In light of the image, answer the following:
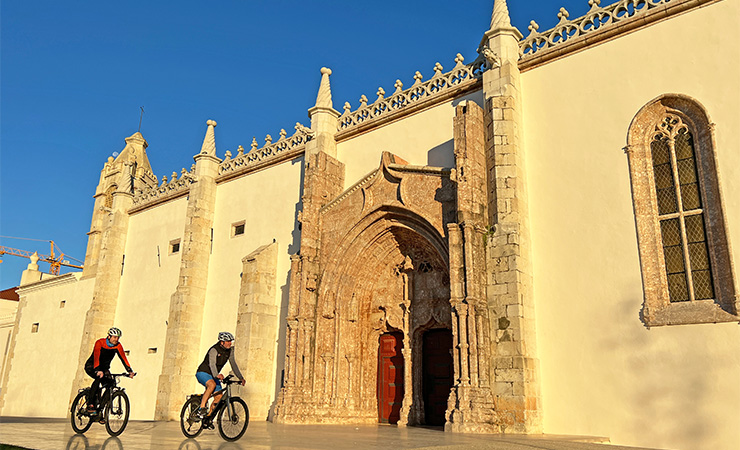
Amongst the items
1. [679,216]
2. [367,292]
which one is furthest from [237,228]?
[679,216]

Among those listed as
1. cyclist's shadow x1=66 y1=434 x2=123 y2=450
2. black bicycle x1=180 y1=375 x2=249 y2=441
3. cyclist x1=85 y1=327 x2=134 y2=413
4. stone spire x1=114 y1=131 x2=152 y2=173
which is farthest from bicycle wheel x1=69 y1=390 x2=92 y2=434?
stone spire x1=114 y1=131 x2=152 y2=173

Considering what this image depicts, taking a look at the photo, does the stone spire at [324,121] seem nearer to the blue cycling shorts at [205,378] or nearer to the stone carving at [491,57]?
the stone carving at [491,57]

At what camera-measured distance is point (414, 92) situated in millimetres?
16281

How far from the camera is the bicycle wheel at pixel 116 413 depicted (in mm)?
8781

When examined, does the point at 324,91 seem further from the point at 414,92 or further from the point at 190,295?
the point at 190,295

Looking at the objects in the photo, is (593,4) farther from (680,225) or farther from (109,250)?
(109,250)

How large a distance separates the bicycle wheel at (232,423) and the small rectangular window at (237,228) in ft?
39.6

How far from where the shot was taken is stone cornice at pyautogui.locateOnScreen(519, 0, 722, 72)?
1207 centimetres

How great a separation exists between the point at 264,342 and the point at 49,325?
15212 mm

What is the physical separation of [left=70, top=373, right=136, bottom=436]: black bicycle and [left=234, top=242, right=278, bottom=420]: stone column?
7.52 meters

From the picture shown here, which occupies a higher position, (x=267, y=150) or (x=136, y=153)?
(x=136, y=153)

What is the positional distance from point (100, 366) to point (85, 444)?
2149 millimetres

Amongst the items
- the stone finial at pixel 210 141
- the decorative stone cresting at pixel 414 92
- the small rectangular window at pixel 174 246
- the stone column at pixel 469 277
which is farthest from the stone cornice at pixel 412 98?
the small rectangular window at pixel 174 246

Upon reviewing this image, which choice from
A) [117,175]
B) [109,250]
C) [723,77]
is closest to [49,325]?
[109,250]
